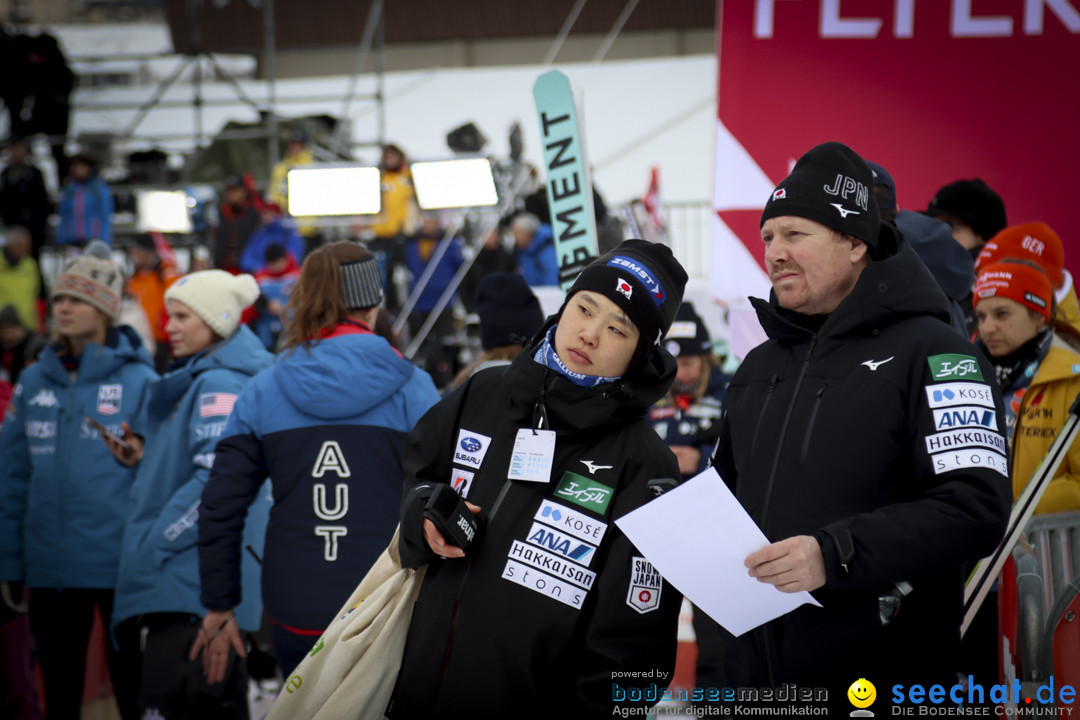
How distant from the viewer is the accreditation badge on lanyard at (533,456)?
7.48 ft

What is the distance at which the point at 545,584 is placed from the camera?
2.23 meters

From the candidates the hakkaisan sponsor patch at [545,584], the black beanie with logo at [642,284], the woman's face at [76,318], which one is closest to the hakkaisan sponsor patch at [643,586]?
the hakkaisan sponsor patch at [545,584]

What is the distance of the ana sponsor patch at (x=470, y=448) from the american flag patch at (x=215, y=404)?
1.58 metres

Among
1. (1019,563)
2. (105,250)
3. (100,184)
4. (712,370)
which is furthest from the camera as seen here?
(100,184)

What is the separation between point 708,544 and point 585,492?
36 centimetres

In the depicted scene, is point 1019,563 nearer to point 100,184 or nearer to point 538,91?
point 538,91

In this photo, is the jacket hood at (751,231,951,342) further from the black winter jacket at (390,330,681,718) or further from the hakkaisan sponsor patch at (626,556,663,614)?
the hakkaisan sponsor patch at (626,556,663,614)

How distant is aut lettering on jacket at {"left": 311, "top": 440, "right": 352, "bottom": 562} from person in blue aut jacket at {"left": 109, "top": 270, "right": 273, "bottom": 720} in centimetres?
57

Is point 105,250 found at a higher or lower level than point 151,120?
lower

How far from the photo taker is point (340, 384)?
323cm

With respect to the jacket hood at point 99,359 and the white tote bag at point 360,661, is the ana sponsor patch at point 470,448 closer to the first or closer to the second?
the white tote bag at point 360,661

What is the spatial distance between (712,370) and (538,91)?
218 centimetres

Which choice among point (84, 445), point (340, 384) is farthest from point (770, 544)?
point (84, 445)

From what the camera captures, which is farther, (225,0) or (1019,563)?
(225,0)
